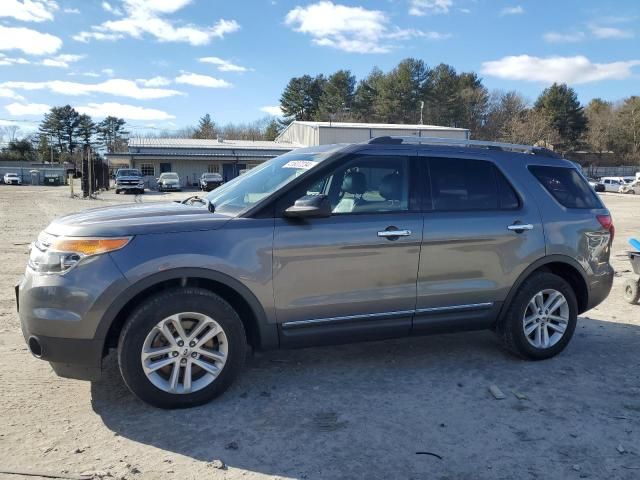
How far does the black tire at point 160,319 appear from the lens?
3420 mm

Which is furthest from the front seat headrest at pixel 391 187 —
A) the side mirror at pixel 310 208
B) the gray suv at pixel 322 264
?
the side mirror at pixel 310 208

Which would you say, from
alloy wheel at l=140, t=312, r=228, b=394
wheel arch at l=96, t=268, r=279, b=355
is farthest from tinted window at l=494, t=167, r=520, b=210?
alloy wheel at l=140, t=312, r=228, b=394

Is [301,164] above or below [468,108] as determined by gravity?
below

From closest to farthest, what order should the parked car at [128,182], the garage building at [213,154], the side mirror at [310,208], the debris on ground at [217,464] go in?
the debris on ground at [217,464], the side mirror at [310,208], the parked car at [128,182], the garage building at [213,154]

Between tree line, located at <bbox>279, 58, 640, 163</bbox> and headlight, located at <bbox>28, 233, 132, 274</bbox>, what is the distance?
7271cm

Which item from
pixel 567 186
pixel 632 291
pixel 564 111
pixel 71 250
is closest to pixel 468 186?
pixel 567 186

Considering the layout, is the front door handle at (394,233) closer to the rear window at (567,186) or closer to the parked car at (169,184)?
the rear window at (567,186)

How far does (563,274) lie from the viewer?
16.0 feet

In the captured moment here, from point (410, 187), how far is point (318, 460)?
2168mm

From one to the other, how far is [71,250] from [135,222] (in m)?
0.43

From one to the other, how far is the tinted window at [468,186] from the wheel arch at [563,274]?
567mm

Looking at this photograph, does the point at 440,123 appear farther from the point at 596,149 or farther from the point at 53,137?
the point at 53,137

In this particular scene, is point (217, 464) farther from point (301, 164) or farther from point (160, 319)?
point (301, 164)

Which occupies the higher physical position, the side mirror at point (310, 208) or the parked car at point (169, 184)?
the side mirror at point (310, 208)
